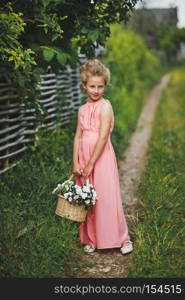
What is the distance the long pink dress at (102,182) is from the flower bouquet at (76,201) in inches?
6.7

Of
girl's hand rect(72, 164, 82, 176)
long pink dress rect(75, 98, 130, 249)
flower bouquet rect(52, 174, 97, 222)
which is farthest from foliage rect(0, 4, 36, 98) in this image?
flower bouquet rect(52, 174, 97, 222)

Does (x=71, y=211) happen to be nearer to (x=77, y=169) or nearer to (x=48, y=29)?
(x=77, y=169)

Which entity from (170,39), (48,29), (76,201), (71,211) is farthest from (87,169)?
(170,39)

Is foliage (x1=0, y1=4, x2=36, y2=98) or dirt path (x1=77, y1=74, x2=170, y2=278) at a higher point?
foliage (x1=0, y1=4, x2=36, y2=98)

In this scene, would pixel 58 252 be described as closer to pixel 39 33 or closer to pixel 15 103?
pixel 39 33

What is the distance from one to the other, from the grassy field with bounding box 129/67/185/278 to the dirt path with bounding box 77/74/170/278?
0.15 m

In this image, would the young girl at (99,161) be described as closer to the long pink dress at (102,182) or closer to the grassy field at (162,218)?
the long pink dress at (102,182)

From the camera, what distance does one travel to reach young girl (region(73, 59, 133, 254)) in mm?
4441

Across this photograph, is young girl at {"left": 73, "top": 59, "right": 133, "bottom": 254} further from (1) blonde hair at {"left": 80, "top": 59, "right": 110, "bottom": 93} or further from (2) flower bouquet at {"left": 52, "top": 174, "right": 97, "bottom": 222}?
(2) flower bouquet at {"left": 52, "top": 174, "right": 97, "bottom": 222}

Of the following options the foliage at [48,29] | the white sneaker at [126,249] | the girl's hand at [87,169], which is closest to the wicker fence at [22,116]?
the foliage at [48,29]

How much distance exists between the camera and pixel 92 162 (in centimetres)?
443

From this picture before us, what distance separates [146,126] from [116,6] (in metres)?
7.12

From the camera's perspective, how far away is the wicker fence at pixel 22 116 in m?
6.22

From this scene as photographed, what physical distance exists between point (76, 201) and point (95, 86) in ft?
3.76
